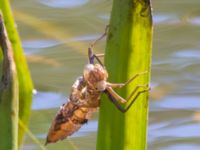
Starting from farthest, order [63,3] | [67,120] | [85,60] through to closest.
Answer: [63,3] → [85,60] → [67,120]

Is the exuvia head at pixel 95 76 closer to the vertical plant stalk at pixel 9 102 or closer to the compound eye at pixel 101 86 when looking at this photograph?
the compound eye at pixel 101 86

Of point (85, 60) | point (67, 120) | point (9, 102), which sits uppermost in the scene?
point (9, 102)

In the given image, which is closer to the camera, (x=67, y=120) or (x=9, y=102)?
(x=9, y=102)

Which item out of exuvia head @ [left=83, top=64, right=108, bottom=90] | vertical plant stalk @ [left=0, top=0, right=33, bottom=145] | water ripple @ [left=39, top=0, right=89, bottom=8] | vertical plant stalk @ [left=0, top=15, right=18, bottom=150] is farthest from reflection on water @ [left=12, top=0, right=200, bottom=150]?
vertical plant stalk @ [left=0, top=15, right=18, bottom=150]

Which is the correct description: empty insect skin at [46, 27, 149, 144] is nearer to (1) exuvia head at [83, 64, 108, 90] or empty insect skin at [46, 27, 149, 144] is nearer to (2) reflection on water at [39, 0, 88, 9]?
(1) exuvia head at [83, 64, 108, 90]

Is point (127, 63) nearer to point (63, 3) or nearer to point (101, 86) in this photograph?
point (101, 86)

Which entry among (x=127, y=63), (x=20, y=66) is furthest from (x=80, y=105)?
(x=127, y=63)
